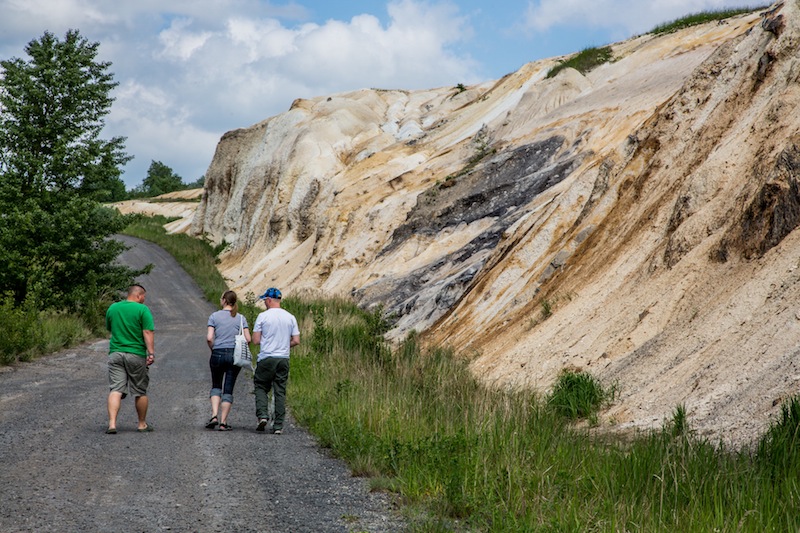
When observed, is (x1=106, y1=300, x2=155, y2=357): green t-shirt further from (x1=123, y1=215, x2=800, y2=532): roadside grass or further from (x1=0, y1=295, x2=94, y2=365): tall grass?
(x1=0, y1=295, x2=94, y2=365): tall grass

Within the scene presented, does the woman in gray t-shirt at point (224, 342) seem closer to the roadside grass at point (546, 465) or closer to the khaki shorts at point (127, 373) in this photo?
the khaki shorts at point (127, 373)

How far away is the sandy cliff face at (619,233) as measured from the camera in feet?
36.0

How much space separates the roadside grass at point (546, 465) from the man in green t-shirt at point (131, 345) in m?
2.24

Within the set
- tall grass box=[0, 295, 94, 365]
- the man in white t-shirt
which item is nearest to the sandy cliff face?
the man in white t-shirt

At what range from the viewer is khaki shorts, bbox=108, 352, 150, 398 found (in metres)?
11.0

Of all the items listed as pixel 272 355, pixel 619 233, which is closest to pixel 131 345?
pixel 272 355

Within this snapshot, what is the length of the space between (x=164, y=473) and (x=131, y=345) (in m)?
3.48

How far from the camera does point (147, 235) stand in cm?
6406

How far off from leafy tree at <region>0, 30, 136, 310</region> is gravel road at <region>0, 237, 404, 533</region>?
1137 centimetres

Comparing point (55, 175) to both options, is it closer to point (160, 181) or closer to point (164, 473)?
point (164, 473)

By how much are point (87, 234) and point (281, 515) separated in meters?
22.3

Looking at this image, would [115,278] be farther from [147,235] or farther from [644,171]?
[147,235]

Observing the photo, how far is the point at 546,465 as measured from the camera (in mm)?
7172

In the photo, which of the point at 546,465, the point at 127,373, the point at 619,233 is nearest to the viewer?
the point at 546,465
